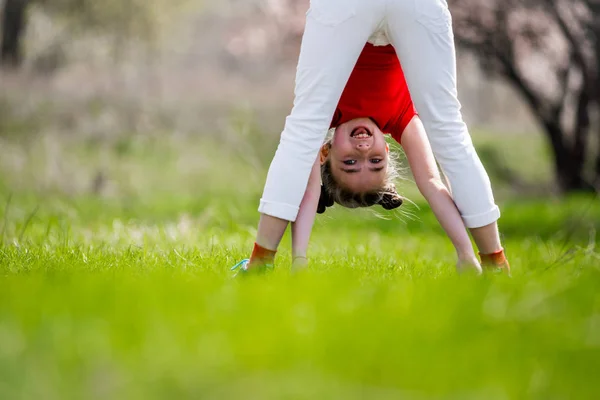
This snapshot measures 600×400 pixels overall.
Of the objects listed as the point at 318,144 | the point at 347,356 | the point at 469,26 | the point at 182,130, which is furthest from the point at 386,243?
the point at 182,130

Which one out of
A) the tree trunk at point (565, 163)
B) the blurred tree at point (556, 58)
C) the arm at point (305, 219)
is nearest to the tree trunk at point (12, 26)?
the blurred tree at point (556, 58)

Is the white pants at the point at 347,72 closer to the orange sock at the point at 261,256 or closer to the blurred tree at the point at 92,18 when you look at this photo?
the orange sock at the point at 261,256

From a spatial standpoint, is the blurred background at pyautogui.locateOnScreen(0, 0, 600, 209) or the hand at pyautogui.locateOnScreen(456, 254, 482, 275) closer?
the hand at pyautogui.locateOnScreen(456, 254, 482, 275)

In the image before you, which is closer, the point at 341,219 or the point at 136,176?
the point at 341,219

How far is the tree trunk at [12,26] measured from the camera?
49.3ft

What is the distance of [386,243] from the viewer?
5.17 m

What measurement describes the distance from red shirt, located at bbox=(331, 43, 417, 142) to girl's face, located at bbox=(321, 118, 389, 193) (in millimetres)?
43

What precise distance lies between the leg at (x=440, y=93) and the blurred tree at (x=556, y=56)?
7.34 meters

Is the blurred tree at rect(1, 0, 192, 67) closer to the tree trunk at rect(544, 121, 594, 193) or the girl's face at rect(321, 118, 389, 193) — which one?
the tree trunk at rect(544, 121, 594, 193)

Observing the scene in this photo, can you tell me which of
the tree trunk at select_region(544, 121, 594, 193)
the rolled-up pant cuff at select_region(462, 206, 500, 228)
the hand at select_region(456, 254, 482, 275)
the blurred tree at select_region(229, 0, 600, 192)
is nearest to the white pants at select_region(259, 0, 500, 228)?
the rolled-up pant cuff at select_region(462, 206, 500, 228)

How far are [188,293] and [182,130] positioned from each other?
42.1 ft

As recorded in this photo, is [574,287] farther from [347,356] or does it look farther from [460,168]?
[347,356]

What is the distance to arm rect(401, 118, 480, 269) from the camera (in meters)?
3.05

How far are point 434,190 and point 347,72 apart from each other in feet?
2.22
